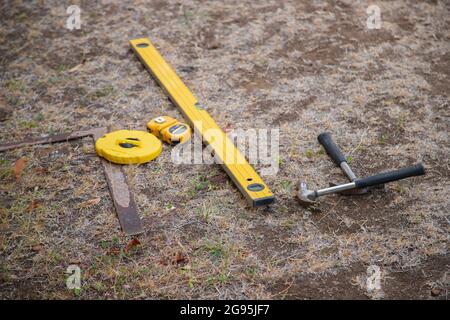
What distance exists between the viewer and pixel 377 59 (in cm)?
464

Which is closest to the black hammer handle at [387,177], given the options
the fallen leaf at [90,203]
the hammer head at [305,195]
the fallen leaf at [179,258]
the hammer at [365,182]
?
the hammer at [365,182]

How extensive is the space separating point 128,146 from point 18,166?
0.76 metres

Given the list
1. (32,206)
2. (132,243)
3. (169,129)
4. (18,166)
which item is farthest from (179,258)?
(18,166)

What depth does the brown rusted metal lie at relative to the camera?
3.06 meters

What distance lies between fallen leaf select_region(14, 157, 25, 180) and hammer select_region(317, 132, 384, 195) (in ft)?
6.82

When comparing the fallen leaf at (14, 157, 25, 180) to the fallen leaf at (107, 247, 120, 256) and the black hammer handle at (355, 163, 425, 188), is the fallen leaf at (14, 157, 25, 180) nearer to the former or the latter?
the fallen leaf at (107, 247, 120, 256)

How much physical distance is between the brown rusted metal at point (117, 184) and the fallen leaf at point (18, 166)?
171 mm

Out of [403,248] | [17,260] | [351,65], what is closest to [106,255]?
[17,260]

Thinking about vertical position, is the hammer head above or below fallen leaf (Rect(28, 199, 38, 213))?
above

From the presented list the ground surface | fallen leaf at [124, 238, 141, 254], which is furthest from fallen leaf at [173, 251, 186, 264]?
fallen leaf at [124, 238, 141, 254]

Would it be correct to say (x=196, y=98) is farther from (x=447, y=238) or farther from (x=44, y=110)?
(x=447, y=238)

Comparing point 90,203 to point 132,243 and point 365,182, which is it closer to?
point 132,243

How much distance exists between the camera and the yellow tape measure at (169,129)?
364 cm

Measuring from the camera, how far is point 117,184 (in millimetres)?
3320
